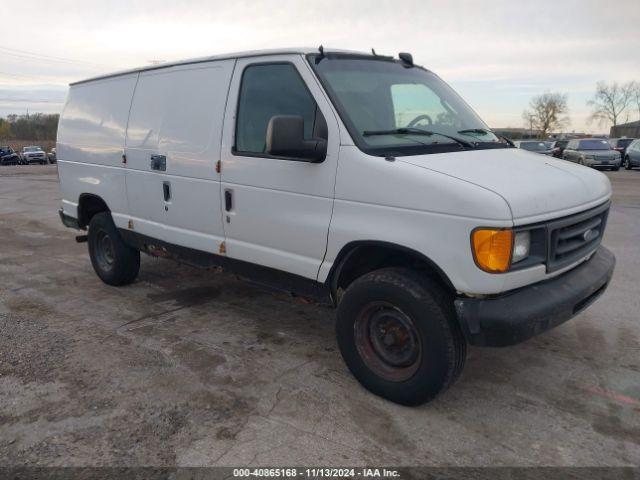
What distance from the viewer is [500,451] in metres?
2.90

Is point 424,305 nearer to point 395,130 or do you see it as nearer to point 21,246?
point 395,130

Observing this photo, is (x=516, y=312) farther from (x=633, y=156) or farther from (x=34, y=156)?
(x=34, y=156)

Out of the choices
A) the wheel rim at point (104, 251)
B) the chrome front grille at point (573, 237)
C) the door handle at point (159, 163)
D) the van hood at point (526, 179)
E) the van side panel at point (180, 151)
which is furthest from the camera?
the wheel rim at point (104, 251)

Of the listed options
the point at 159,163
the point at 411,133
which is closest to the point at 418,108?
the point at 411,133

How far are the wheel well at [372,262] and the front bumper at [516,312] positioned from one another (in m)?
0.20

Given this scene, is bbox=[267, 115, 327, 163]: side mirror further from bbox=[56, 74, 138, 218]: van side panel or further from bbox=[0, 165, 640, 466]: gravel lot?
bbox=[56, 74, 138, 218]: van side panel

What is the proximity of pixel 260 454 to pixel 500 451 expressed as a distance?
132cm

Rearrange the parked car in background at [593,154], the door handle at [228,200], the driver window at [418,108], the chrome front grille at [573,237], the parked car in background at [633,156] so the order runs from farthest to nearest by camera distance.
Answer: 1. the parked car in background at [633,156]
2. the parked car in background at [593,154]
3. the door handle at [228,200]
4. the driver window at [418,108]
5. the chrome front grille at [573,237]

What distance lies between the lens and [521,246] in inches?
→ 114

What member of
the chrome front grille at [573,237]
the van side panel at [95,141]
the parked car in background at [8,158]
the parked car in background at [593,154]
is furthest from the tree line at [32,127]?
the chrome front grille at [573,237]

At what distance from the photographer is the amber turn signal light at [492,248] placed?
2.78 meters

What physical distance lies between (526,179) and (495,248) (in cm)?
58

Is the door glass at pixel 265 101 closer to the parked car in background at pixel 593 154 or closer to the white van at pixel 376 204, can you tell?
the white van at pixel 376 204

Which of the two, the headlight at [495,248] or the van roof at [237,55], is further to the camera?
the van roof at [237,55]
